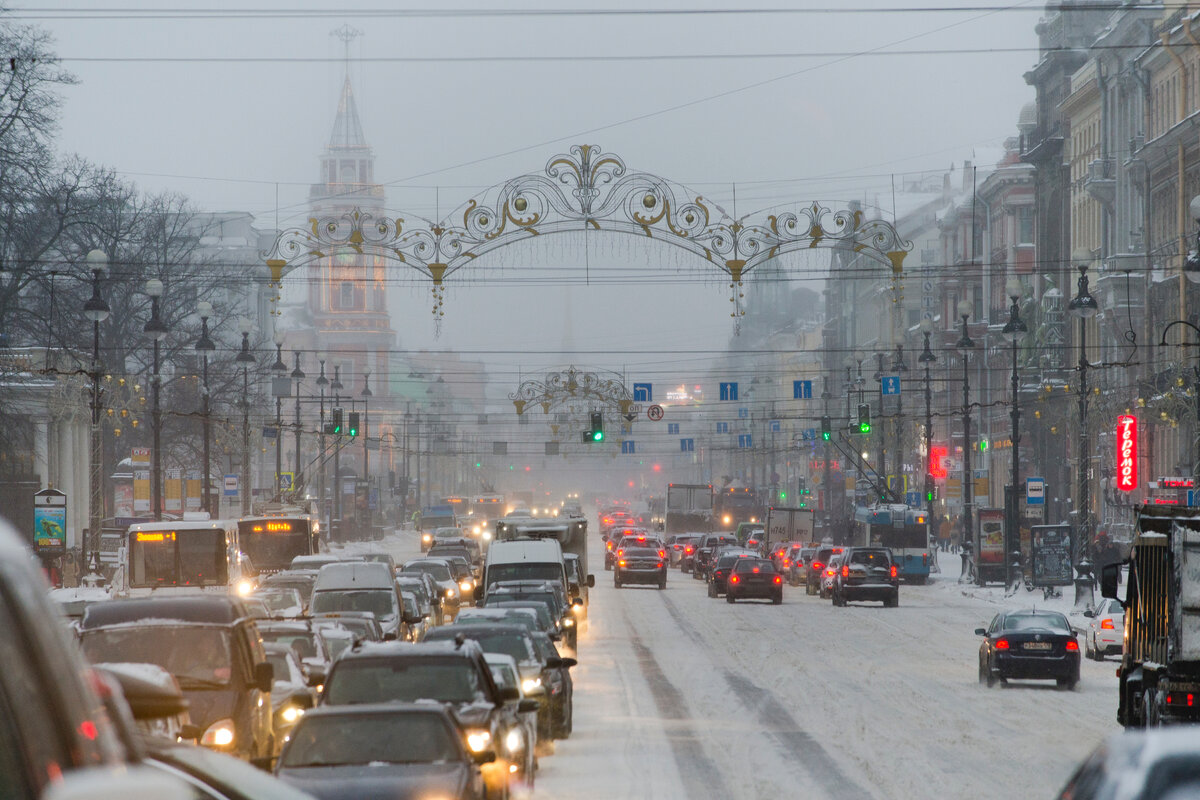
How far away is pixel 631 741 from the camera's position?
63.8ft

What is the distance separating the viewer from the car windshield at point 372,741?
12242 millimetres

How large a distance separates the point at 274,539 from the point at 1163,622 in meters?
38.9

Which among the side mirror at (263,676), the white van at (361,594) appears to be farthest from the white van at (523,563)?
the side mirror at (263,676)

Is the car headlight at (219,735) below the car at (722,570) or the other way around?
the other way around

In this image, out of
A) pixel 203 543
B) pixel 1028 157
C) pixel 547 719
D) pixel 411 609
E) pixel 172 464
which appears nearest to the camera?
pixel 547 719

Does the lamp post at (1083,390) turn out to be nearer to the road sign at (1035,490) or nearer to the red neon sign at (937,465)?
the road sign at (1035,490)

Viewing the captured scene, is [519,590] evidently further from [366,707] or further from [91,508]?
[91,508]

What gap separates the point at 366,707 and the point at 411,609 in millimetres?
18719

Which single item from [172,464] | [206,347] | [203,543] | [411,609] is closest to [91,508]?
[206,347]

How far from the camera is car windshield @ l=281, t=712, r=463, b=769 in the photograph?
1224cm

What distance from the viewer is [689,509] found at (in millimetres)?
95125

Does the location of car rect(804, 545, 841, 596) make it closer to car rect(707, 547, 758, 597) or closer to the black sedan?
car rect(707, 547, 758, 597)

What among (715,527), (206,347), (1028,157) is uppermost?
(1028,157)

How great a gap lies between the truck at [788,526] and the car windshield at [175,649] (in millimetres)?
60936
